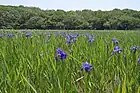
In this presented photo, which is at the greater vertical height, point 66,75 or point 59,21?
point 66,75

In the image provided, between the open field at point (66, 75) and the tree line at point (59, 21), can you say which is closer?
the open field at point (66, 75)

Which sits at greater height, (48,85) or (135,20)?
(48,85)

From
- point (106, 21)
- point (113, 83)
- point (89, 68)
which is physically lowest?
point (106, 21)

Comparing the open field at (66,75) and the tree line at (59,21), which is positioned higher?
the open field at (66,75)

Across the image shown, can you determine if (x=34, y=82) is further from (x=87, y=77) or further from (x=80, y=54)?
(x=80, y=54)

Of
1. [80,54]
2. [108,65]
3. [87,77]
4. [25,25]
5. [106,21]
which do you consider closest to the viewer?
[87,77]

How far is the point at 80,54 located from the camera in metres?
2.46

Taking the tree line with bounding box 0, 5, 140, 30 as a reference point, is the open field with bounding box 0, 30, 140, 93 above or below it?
above

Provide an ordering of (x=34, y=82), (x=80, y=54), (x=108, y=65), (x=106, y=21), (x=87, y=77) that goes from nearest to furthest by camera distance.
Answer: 1. (x=87, y=77)
2. (x=34, y=82)
3. (x=108, y=65)
4. (x=80, y=54)
5. (x=106, y=21)

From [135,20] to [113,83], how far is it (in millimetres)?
44404

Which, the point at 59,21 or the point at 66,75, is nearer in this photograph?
the point at 66,75

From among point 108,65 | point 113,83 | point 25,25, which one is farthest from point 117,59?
point 25,25

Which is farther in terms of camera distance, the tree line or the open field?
the tree line

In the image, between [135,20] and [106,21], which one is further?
[106,21]
